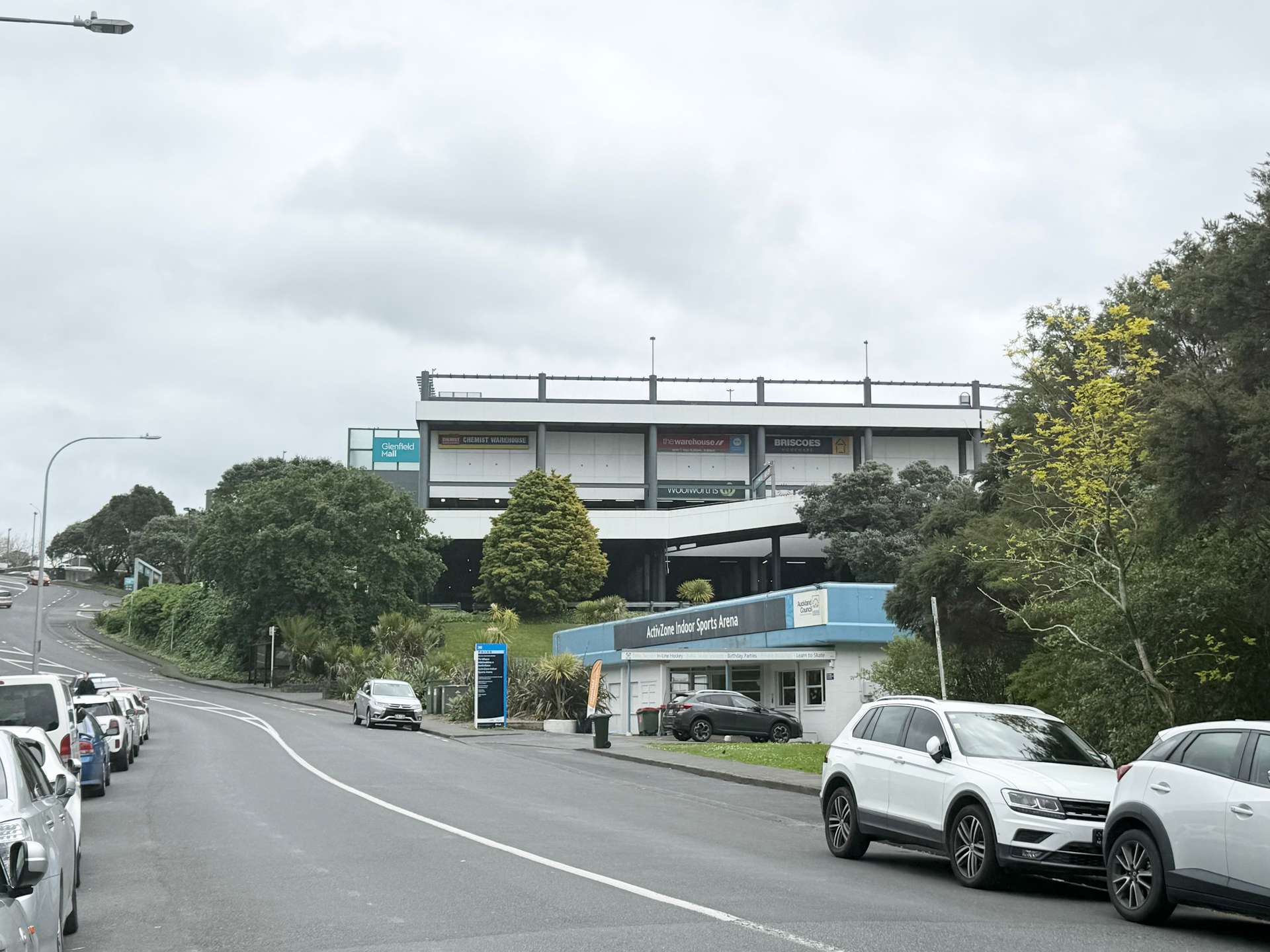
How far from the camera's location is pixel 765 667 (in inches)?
1719

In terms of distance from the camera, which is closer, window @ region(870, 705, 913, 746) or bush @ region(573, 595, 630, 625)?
window @ region(870, 705, 913, 746)

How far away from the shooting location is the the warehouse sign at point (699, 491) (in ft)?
293

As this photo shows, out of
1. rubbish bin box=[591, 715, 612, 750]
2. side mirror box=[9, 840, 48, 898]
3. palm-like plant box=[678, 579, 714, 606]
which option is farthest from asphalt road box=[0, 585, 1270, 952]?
palm-like plant box=[678, 579, 714, 606]

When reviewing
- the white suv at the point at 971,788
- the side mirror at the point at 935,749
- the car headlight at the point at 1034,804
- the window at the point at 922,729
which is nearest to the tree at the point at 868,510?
the white suv at the point at 971,788

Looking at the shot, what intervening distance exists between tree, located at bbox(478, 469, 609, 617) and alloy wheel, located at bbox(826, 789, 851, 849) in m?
60.3

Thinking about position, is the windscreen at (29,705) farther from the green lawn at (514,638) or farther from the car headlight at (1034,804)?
the green lawn at (514,638)

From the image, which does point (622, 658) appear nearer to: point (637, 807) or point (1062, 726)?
point (637, 807)

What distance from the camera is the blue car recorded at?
1934 centimetres

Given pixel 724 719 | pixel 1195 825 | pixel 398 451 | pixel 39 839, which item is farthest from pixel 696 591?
pixel 39 839

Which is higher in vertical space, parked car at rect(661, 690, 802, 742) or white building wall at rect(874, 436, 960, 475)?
white building wall at rect(874, 436, 960, 475)

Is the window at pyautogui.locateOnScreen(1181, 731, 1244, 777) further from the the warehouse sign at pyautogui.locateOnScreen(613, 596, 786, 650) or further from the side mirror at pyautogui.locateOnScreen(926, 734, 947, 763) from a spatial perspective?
the the warehouse sign at pyautogui.locateOnScreen(613, 596, 786, 650)

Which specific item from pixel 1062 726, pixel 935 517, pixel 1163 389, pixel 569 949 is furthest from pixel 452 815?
pixel 935 517

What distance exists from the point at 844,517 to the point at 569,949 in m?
68.0

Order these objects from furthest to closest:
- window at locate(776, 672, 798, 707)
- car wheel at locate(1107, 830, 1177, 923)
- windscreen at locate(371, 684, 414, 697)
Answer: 1. window at locate(776, 672, 798, 707)
2. windscreen at locate(371, 684, 414, 697)
3. car wheel at locate(1107, 830, 1177, 923)
